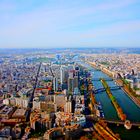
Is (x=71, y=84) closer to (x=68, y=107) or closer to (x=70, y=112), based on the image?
(x=68, y=107)

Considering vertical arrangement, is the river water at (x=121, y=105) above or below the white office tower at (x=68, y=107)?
below

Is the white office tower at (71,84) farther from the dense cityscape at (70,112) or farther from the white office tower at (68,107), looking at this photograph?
the white office tower at (68,107)

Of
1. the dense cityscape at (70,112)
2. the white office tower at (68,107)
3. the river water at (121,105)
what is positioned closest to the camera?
the dense cityscape at (70,112)

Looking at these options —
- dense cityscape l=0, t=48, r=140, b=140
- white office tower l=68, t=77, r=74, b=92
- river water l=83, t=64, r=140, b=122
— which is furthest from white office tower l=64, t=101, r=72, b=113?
white office tower l=68, t=77, r=74, b=92

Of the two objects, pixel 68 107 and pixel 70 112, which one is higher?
pixel 68 107

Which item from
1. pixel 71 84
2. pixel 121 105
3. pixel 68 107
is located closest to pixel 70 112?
pixel 68 107

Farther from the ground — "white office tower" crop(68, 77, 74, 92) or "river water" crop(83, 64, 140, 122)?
"white office tower" crop(68, 77, 74, 92)

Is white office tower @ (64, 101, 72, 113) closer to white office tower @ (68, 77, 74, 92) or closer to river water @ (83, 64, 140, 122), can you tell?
river water @ (83, 64, 140, 122)

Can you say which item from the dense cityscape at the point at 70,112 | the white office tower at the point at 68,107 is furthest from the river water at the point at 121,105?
the white office tower at the point at 68,107

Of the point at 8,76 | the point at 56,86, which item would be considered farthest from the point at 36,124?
the point at 8,76

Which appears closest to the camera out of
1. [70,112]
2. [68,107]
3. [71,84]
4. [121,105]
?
[70,112]

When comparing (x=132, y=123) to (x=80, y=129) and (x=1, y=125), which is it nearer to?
(x=80, y=129)
